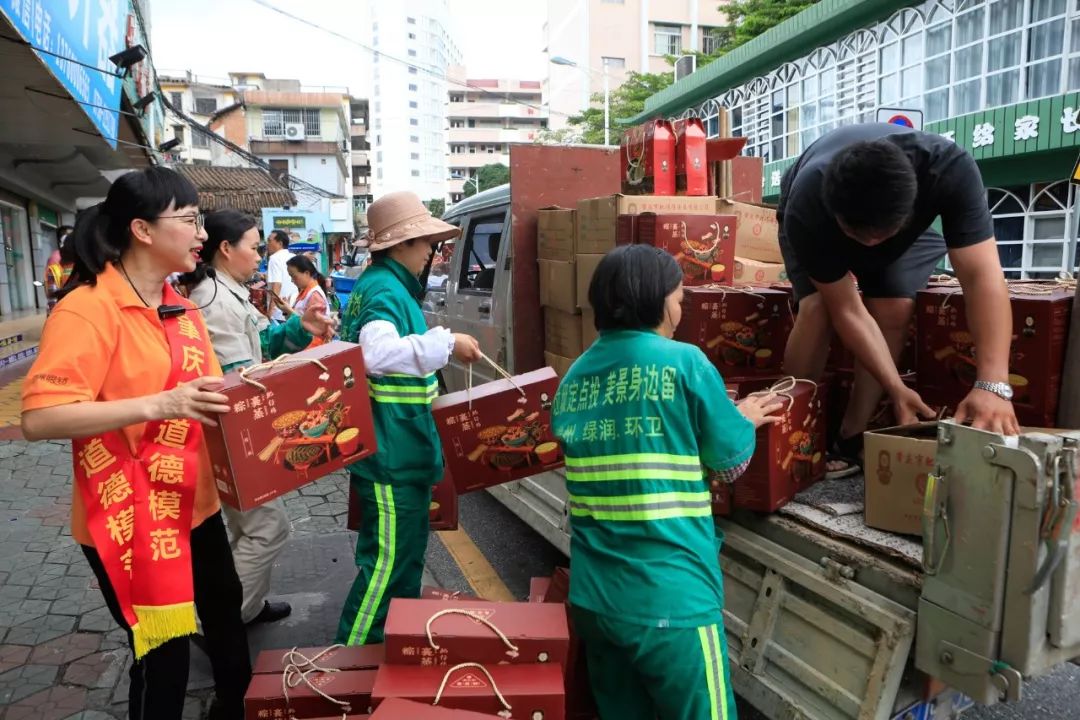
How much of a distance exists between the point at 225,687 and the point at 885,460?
208 cm

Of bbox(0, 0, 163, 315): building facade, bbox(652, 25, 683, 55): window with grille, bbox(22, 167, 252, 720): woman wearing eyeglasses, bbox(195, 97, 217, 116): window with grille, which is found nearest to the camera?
bbox(22, 167, 252, 720): woman wearing eyeglasses

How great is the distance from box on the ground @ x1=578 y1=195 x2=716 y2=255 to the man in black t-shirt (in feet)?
2.25

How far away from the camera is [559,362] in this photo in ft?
13.5

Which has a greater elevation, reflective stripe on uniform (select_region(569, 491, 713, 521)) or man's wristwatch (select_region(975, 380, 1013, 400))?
man's wristwatch (select_region(975, 380, 1013, 400))

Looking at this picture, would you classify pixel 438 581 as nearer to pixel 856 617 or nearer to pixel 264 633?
pixel 264 633

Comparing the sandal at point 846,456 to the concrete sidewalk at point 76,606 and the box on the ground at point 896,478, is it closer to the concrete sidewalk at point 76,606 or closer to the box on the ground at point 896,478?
the box on the ground at point 896,478

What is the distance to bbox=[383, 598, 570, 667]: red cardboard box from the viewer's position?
192 centimetres

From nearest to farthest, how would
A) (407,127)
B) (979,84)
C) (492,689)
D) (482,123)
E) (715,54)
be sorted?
1. (492,689)
2. (979,84)
3. (715,54)
4. (482,123)
5. (407,127)

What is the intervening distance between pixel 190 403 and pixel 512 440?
1.08 m

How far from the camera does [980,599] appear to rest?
1.61 metres

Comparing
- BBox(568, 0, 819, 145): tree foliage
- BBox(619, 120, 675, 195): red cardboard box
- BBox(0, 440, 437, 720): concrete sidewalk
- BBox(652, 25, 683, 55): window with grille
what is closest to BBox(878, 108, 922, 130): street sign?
BBox(619, 120, 675, 195): red cardboard box

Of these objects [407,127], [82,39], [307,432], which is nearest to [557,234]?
[307,432]

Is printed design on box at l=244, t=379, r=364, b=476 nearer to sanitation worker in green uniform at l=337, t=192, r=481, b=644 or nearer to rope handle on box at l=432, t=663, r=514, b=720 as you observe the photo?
sanitation worker in green uniform at l=337, t=192, r=481, b=644

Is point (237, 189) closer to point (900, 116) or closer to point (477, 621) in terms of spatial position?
point (900, 116)
